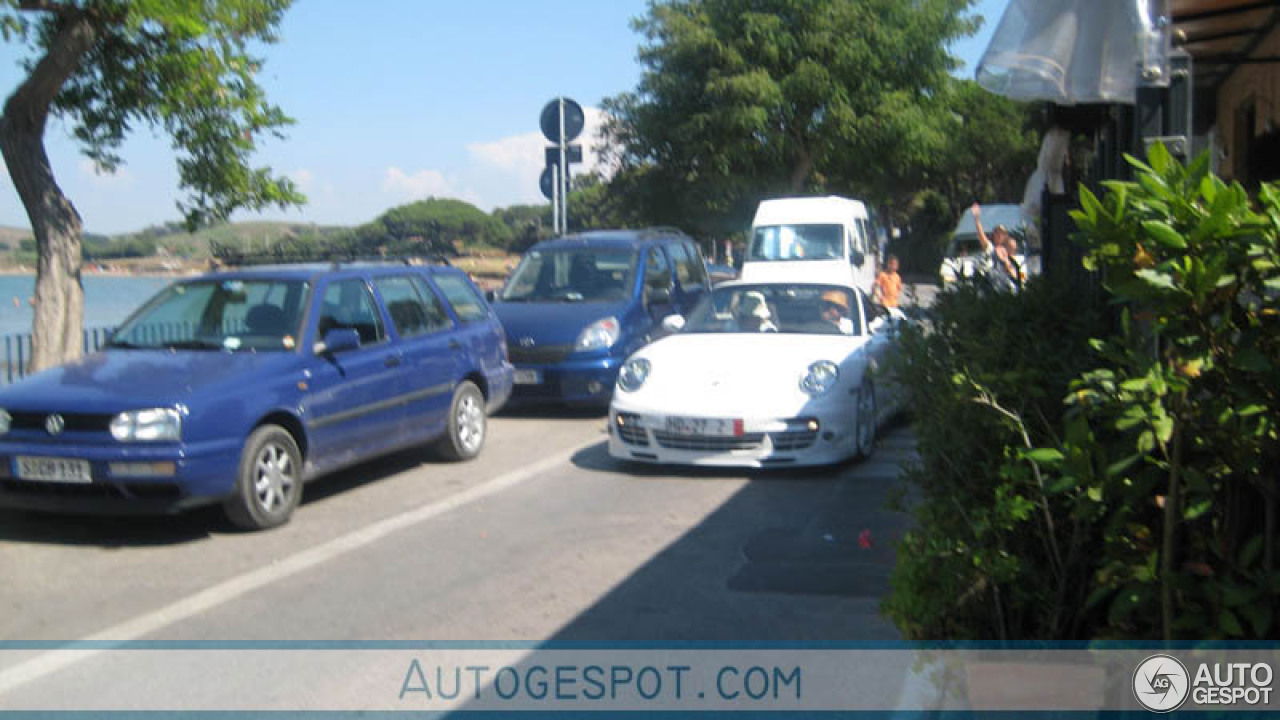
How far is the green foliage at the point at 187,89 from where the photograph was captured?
33.9 feet

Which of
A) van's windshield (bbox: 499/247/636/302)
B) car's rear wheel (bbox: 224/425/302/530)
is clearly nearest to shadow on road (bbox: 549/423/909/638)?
car's rear wheel (bbox: 224/425/302/530)

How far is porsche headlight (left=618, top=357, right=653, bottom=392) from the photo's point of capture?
363 inches

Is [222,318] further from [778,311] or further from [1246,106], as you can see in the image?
[1246,106]

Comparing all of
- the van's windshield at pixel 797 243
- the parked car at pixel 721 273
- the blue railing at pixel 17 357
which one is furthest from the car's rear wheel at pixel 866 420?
the parked car at pixel 721 273

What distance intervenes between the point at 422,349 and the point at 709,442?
2.31 m

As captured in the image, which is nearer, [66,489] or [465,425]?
[66,489]

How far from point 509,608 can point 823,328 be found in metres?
5.04

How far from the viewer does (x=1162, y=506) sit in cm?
308

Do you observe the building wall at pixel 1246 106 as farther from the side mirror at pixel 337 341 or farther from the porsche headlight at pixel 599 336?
the side mirror at pixel 337 341

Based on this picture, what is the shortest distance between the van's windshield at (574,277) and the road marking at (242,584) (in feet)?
14.1

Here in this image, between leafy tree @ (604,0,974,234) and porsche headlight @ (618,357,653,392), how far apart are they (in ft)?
58.6

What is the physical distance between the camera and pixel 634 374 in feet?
30.5

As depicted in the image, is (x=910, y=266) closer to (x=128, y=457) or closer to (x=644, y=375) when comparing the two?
(x=644, y=375)

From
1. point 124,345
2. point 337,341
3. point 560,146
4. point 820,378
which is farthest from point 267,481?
point 560,146
